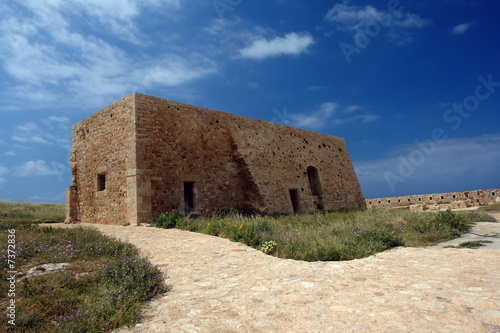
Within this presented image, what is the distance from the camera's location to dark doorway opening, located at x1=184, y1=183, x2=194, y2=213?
38.7 ft

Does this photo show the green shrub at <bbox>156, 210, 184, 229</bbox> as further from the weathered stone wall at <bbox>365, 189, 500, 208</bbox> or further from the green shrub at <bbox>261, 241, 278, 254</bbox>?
the weathered stone wall at <bbox>365, 189, 500, 208</bbox>

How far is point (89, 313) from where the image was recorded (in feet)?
11.0

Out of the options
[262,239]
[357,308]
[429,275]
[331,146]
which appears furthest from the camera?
[331,146]

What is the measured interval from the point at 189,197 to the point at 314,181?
888cm

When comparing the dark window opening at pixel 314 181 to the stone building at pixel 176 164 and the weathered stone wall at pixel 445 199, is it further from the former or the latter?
the weathered stone wall at pixel 445 199

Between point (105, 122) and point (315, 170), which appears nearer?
point (105, 122)

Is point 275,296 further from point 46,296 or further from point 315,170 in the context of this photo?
point 315,170

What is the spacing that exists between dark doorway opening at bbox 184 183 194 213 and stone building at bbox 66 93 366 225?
40mm

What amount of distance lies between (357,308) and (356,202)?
1850cm

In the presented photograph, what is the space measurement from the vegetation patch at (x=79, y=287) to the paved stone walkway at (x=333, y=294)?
12.2 inches

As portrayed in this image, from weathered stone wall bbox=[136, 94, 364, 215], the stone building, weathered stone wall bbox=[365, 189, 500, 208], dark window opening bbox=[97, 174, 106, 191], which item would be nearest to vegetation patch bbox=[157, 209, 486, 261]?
the stone building

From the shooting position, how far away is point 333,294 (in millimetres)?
3725

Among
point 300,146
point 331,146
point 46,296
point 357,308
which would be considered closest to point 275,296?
point 357,308

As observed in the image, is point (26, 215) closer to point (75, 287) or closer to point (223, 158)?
point (223, 158)
